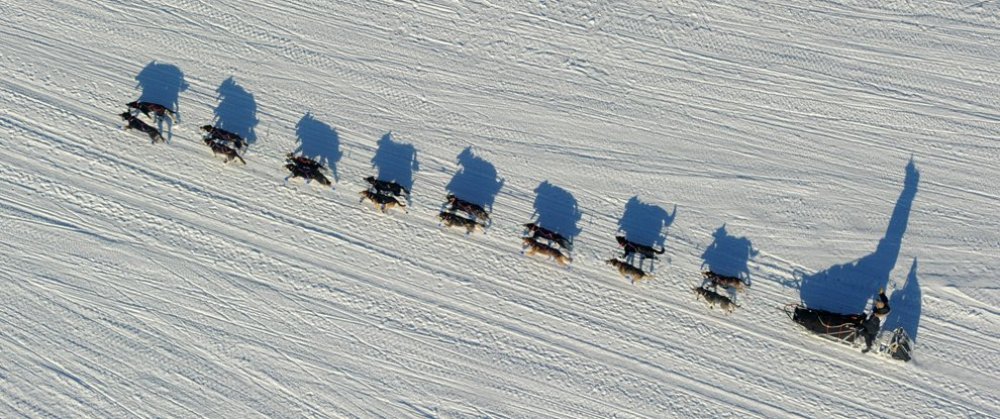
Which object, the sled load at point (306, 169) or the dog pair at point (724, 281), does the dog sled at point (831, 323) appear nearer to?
the dog pair at point (724, 281)

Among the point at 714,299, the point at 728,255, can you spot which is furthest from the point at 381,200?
the point at 728,255

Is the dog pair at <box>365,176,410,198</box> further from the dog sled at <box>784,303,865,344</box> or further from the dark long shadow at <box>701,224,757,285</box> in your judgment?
the dog sled at <box>784,303,865,344</box>

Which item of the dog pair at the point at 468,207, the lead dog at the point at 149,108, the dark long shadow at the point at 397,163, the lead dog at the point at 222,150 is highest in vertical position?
the dark long shadow at the point at 397,163

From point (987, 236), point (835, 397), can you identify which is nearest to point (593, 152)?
point (835, 397)

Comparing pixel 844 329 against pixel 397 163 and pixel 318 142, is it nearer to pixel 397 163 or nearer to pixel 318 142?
pixel 397 163

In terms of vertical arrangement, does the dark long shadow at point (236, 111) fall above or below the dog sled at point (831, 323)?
above

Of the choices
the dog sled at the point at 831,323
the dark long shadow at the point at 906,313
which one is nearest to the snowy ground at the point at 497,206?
the dark long shadow at the point at 906,313
